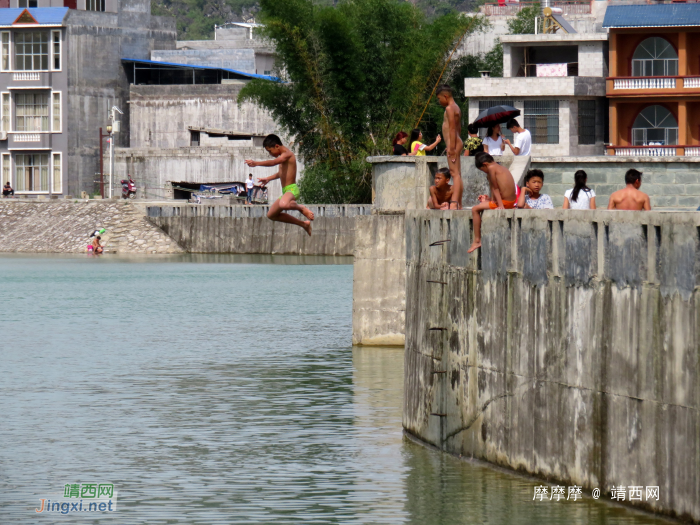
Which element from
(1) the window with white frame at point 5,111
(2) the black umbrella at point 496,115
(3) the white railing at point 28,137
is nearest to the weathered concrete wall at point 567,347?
(2) the black umbrella at point 496,115

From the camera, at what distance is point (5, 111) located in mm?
89125

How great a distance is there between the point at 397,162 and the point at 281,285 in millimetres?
26435

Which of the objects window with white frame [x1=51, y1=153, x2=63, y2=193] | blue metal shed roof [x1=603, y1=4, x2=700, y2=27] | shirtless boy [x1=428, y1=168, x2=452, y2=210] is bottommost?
shirtless boy [x1=428, y1=168, x2=452, y2=210]

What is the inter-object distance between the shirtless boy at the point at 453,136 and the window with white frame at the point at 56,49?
232 ft

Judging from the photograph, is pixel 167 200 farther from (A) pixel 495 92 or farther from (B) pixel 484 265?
(B) pixel 484 265

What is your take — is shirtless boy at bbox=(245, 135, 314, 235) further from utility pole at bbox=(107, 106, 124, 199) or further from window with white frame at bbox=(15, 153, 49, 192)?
window with white frame at bbox=(15, 153, 49, 192)

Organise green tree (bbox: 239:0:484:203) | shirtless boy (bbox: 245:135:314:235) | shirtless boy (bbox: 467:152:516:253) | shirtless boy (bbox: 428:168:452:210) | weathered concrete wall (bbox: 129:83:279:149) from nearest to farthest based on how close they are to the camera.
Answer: shirtless boy (bbox: 467:152:516:253), shirtless boy (bbox: 428:168:452:210), shirtless boy (bbox: 245:135:314:235), green tree (bbox: 239:0:484:203), weathered concrete wall (bbox: 129:83:279:149)

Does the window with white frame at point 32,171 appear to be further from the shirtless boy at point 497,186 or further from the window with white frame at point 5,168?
the shirtless boy at point 497,186

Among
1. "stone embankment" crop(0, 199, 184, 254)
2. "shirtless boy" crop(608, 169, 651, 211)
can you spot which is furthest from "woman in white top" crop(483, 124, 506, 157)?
"stone embankment" crop(0, 199, 184, 254)

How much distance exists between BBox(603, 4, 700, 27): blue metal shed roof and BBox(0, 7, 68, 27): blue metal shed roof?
131 ft

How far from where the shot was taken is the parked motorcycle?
8588cm

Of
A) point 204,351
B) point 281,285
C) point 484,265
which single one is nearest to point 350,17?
point 281,285

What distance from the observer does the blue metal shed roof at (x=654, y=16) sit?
6212 centimetres

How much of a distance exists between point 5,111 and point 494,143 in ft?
232
